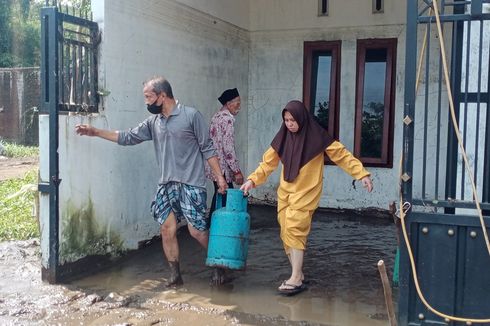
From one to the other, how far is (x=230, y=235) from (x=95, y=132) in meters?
1.47

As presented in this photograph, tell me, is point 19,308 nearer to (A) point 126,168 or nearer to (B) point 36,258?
(B) point 36,258

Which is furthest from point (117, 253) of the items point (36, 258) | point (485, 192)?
point (485, 192)

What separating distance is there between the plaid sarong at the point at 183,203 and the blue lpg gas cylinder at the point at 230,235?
18 cm

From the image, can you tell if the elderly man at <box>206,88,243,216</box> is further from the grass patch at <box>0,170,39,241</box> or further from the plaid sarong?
the grass patch at <box>0,170,39,241</box>

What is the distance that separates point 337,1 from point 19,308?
6.15 meters

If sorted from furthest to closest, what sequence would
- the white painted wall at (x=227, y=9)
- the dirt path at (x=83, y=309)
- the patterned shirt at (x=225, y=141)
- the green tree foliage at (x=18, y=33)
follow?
the green tree foliage at (x=18, y=33)
the white painted wall at (x=227, y=9)
the patterned shirt at (x=225, y=141)
the dirt path at (x=83, y=309)

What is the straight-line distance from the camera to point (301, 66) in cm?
868

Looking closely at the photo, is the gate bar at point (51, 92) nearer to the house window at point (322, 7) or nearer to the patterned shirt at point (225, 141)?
the patterned shirt at point (225, 141)

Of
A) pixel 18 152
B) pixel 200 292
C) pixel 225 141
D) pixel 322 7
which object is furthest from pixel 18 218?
pixel 18 152

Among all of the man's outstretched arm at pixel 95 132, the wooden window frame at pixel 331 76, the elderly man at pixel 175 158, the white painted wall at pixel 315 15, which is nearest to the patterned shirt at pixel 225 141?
the elderly man at pixel 175 158

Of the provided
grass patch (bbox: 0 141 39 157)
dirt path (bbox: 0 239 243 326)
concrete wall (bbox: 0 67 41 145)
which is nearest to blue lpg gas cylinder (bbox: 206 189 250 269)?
dirt path (bbox: 0 239 243 326)

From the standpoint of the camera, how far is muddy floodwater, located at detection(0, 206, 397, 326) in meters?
4.32

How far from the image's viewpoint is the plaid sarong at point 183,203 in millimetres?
5055

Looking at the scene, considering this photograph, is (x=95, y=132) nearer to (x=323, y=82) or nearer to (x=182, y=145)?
(x=182, y=145)
